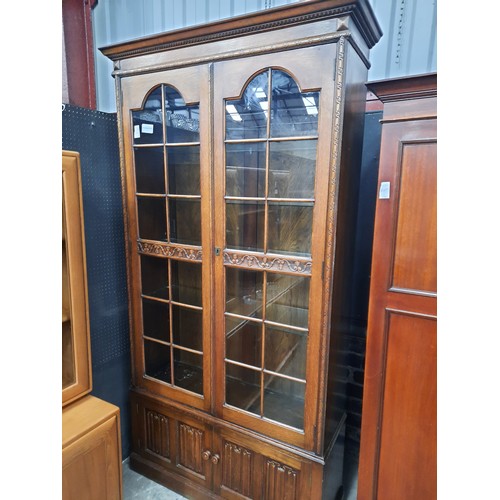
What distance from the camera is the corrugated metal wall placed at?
175cm

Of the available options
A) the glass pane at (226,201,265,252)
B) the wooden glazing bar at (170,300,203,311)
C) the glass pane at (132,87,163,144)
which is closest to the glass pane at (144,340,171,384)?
the wooden glazing bar at (170,300,203,311)

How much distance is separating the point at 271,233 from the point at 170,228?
0.53 meters

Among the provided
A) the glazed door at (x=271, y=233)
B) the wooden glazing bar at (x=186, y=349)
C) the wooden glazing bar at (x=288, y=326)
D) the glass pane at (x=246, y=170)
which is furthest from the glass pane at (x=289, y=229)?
the wooden glazing bar at (x=186, y=349)

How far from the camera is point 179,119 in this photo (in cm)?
160

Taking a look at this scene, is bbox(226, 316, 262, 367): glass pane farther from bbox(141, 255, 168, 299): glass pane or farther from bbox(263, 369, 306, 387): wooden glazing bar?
bbox(141, 255, 168, 299): glass pane

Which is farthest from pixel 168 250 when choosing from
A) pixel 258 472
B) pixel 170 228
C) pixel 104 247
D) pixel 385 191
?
pixel 258 472

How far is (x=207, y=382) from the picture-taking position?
169cm

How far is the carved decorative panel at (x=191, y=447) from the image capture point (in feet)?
5.82

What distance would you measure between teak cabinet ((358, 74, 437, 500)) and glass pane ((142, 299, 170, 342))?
3.33 ft

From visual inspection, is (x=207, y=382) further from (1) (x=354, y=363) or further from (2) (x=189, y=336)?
(1) (x=354, y=363)

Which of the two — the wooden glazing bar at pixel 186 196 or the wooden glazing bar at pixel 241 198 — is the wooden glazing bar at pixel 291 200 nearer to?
the wooden glazing bar at pixel 241 198

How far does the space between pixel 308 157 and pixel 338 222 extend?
0.97 feet

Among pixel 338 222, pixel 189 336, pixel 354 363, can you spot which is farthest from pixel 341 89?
pixel 354 363

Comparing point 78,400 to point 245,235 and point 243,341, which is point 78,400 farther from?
point 245,235
